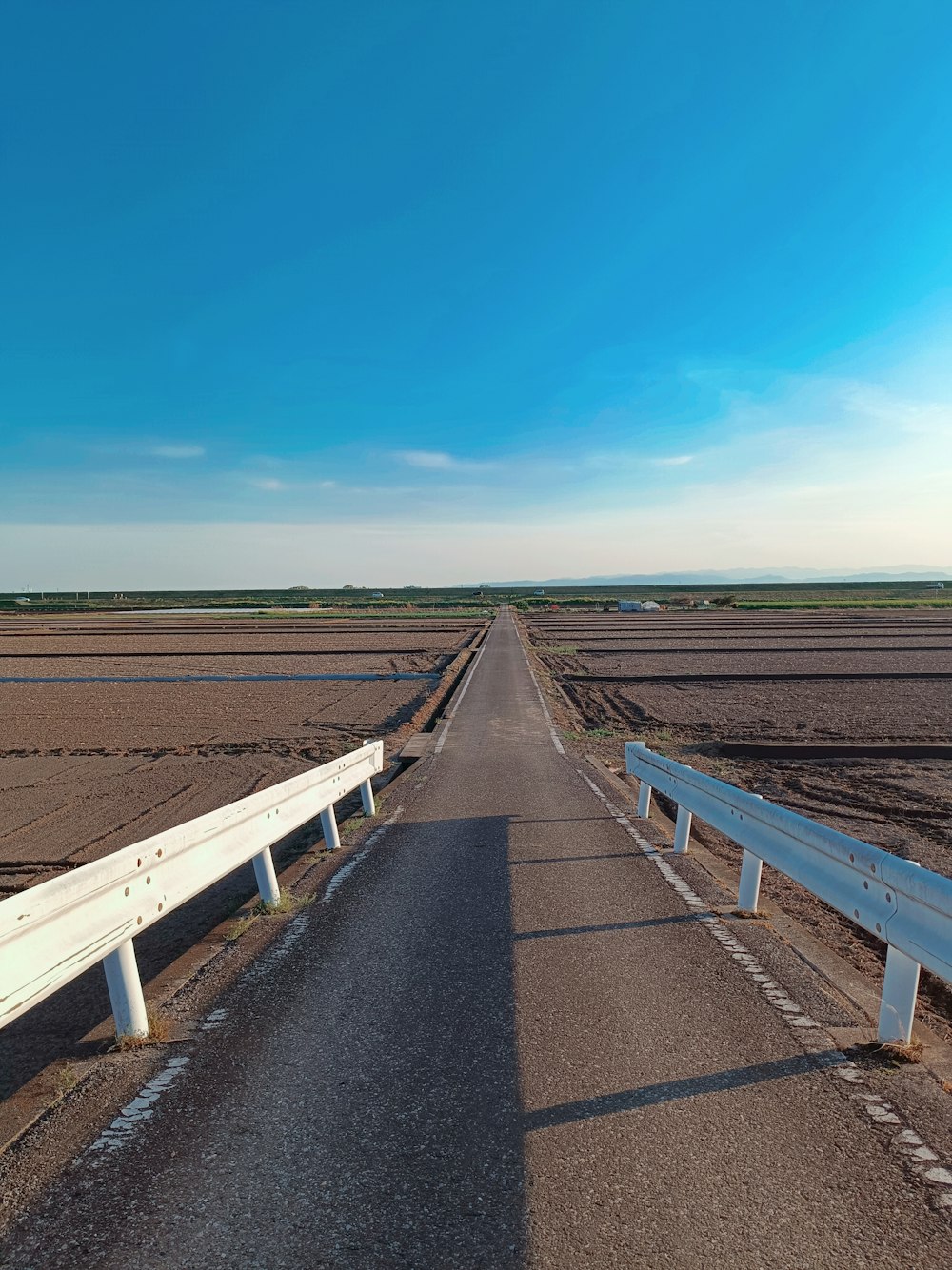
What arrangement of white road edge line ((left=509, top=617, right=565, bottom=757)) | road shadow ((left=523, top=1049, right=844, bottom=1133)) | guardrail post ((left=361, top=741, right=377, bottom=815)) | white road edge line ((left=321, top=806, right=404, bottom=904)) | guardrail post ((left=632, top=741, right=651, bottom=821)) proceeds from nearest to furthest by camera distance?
road shadow ((left=523, top=1049, right=844, bottom=1133)) < white road edge line ((left=321, top=806, right=404, bottom=904)) < guardrail post ((left=632, top=741, right=651, bottom=821)) < guardrail post ((left=361, top=741, right=377, bottom=815)) < white road edge line ((left=509, top=617, right=565, bottom=757))

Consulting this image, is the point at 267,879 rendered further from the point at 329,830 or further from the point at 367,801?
the point at 367,801

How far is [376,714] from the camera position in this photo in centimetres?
1845

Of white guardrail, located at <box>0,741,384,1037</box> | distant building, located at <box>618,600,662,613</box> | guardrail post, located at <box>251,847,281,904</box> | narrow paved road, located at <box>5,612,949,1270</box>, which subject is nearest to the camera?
narrow paved road, located at <box>5,612,949,1270</box>

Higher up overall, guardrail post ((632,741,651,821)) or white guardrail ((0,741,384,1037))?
white guardrail ((0,741,384,1037))

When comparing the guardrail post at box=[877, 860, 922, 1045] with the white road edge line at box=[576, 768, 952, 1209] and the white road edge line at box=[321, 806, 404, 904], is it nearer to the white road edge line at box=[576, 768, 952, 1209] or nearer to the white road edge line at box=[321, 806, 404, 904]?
the white road edge line at box=[576, 768, 952, 1209]

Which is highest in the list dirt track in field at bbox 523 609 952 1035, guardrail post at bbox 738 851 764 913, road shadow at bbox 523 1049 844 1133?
road shadow at bbox 523 1049 844 1133

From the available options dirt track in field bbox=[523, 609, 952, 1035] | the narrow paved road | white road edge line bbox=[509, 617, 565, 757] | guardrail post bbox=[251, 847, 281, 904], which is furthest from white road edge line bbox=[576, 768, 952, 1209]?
white road edge line bbox=[509, 617, 565, 757]

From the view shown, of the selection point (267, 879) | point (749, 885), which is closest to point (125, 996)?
point (267, 879)

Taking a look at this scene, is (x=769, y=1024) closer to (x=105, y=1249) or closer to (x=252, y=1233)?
(x=252, y=1233)

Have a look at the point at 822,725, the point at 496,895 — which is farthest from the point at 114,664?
the point at 496,895

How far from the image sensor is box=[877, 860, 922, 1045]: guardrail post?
3.34 meters

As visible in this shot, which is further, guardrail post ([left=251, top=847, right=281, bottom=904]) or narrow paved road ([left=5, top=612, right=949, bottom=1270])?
guardrail post ([left=251, top=847, right=281, bottom=904])

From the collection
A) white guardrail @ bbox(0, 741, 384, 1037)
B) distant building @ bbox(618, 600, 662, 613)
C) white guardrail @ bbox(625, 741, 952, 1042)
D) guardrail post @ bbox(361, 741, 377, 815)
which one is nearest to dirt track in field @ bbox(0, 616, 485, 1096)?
guardrail post @ bbox(361, 741, 377, 815)

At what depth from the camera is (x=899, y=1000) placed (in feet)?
11.1
